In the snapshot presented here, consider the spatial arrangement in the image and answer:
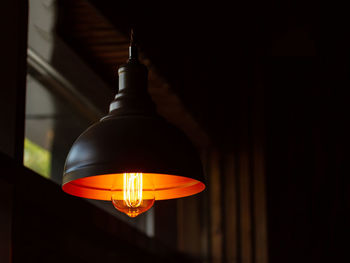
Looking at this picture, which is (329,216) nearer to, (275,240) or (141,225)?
(275,240)

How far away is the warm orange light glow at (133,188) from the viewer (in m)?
1.78

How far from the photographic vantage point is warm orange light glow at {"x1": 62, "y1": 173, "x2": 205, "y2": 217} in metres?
1.78

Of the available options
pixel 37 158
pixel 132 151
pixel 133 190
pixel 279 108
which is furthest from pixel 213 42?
pixel 132 151

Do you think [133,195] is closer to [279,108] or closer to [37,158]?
[37,158]

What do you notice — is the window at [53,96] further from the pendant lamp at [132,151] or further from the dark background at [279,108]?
the pendant lamp at [132,151]

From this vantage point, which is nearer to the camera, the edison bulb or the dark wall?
the edison bulb

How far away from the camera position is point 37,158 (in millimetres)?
3389

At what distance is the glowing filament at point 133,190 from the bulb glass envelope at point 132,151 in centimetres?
5

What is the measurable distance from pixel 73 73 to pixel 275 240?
2.46m

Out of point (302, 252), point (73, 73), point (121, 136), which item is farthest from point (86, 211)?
point (302, 252)

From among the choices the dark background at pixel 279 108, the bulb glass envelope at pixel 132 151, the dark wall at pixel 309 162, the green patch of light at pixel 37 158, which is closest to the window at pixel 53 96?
the green patch of light at pixel 37 158

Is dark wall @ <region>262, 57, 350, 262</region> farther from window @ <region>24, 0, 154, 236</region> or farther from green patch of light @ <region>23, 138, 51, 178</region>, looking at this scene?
green patch of light @ <region>23, 138, 51, 178</region>

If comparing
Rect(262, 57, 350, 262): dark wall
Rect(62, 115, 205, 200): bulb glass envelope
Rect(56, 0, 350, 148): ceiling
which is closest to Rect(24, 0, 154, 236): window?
Rect(56, 0, 350, 148): ceiling

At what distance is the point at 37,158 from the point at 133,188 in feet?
5.54
